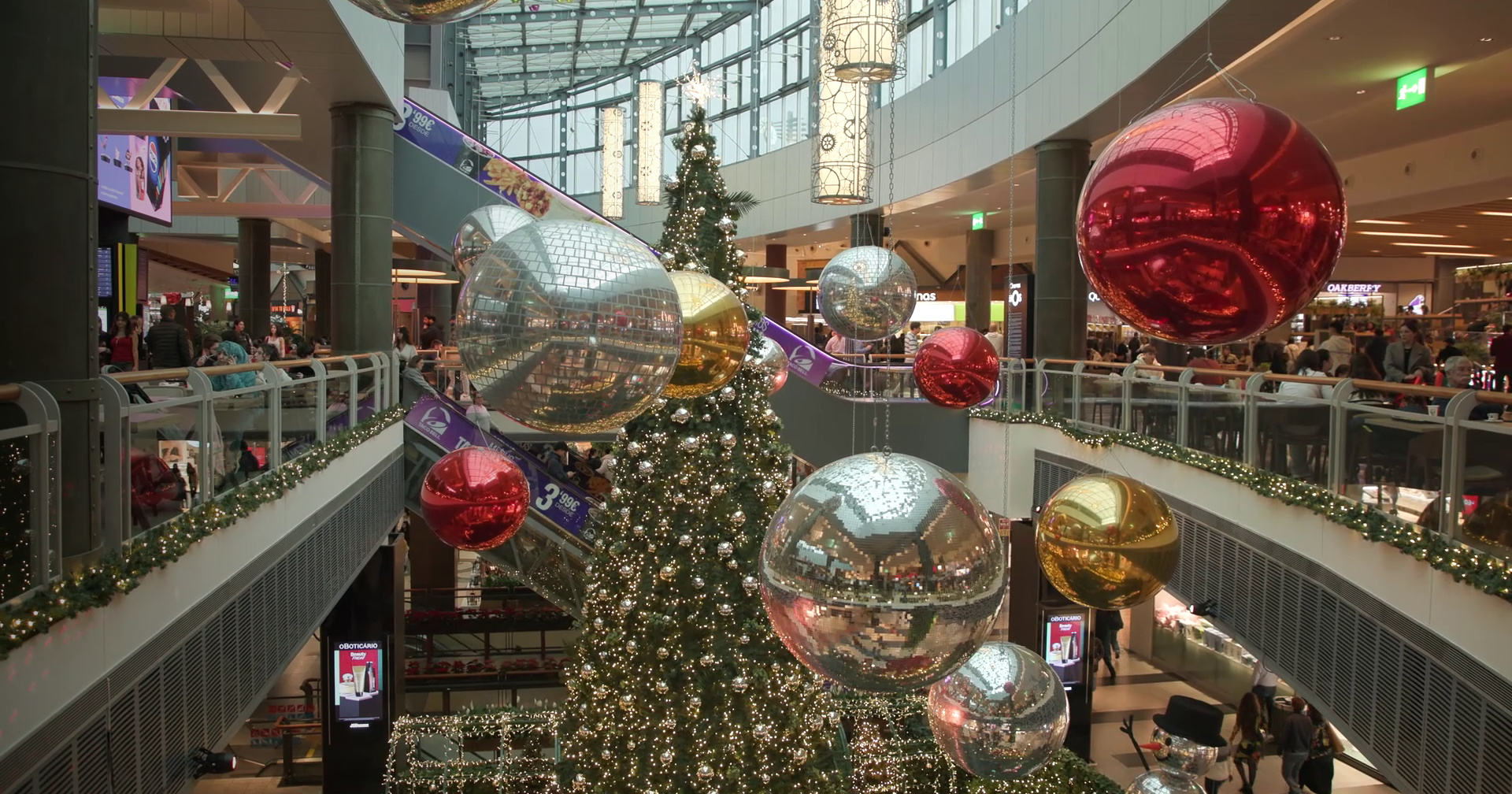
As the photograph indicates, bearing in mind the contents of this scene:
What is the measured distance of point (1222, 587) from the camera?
29.4ft

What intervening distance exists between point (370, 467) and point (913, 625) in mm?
8794

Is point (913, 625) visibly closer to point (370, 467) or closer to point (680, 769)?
point (680, 769)

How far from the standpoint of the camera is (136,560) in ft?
15.5

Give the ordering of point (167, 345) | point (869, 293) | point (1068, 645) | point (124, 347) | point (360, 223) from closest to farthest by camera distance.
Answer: point (869, 293)
point (124, 347)
point (167, 345)
point (360, 223)
point (1068, 645)

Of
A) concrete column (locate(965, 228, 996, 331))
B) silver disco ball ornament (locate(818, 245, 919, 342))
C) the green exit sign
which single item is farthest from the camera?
concrete column (locate(965, 228, 996, 331))

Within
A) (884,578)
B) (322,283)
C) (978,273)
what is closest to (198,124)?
(884,578)

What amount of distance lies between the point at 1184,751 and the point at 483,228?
18.5 feet

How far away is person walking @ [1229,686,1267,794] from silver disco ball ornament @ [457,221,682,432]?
13.0 meters

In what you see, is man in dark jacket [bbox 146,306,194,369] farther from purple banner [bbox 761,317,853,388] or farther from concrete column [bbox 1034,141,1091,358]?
concrete column [bbox 1034,141,1091,358]

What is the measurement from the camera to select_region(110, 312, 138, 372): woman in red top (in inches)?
411

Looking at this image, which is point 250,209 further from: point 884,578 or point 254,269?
point 884,578

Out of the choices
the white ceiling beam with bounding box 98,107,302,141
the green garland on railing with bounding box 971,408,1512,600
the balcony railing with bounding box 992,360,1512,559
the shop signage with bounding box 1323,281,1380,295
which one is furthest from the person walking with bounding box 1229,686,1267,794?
the shop signage with bounding box 1323,281,1380,295

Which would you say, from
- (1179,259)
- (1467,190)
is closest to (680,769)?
(1179,259)

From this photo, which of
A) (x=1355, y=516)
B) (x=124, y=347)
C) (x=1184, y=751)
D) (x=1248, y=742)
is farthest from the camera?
(x=1248, y=742)
